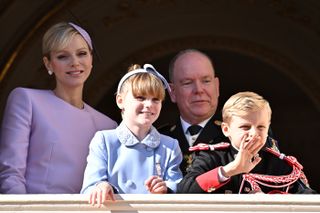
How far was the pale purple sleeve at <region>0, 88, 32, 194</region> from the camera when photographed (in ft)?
15.9

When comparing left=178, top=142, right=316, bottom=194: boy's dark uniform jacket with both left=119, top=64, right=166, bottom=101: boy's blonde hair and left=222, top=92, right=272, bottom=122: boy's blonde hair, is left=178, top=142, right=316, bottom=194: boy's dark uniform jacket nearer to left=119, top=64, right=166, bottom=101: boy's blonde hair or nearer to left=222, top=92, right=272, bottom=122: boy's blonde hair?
left=222, top=92, right=272, bottom=122: boy's blonde hair

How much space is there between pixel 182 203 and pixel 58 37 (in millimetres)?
1099

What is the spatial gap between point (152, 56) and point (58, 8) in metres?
0.80

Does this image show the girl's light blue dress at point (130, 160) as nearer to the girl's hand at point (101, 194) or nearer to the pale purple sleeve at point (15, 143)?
the girl's hand at point (101, 194)

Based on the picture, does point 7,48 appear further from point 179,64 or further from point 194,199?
point 194,199

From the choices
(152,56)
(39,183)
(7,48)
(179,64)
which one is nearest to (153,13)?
(152,56)

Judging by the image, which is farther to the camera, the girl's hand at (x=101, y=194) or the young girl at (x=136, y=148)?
the young girl at (x=136, y=148)

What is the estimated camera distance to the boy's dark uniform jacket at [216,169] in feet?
15.1

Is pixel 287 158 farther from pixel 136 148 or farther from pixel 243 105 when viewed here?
pixel 136 148

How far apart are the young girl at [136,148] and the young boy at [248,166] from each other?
126mm

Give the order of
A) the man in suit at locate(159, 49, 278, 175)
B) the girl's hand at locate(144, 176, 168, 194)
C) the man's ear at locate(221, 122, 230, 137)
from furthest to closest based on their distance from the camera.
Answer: the man in suit at locate(159, 49, 278, 175) → the man's ear at locate(221, 122, 230, 137) → the girl's hand at locate(144, 176, 168, 194)

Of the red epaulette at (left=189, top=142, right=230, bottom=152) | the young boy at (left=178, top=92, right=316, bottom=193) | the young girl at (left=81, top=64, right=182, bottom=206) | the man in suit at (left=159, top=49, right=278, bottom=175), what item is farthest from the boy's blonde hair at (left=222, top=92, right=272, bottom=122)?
the man in suit at (left=159, top=49, right=278, bottom=175)

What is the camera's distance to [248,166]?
14.8ft

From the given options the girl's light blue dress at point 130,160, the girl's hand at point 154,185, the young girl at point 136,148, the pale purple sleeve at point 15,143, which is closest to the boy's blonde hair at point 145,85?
the young girl at point 136,148
